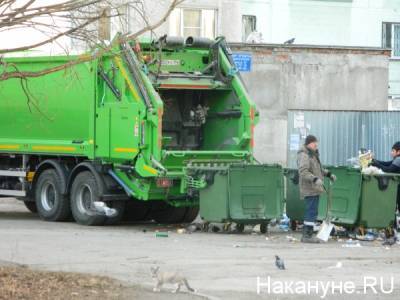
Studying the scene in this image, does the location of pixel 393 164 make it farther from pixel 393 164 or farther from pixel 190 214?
pixel 190 214

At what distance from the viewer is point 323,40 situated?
36.1 meters

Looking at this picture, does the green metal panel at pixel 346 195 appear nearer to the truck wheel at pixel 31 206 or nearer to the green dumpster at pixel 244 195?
the green dumpster at pixel 244 195

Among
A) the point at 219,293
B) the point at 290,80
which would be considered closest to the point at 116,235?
the point at 219,293

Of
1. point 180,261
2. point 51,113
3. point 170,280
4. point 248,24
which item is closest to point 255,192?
point 180,261

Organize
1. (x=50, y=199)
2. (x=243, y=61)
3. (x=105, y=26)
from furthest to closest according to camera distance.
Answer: (x=243, y=61), (x=50, y=199), (x=105, y=26)

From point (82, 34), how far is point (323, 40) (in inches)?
1082

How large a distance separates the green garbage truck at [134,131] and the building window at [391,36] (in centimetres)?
2101

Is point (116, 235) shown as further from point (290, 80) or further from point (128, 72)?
point (290, 80)

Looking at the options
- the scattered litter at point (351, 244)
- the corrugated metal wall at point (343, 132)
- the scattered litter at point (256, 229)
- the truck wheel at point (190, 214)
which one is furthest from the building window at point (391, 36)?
the scattered litter at point (351, 244)

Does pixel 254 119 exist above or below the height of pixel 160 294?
above

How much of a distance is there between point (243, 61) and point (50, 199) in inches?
374

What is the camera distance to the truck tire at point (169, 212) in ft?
59.3

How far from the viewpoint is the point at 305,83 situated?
A: 92.4 ft

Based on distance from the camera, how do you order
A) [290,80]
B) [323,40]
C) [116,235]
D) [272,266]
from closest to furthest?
[272,266], [116,235], [290,80], [323,40]
